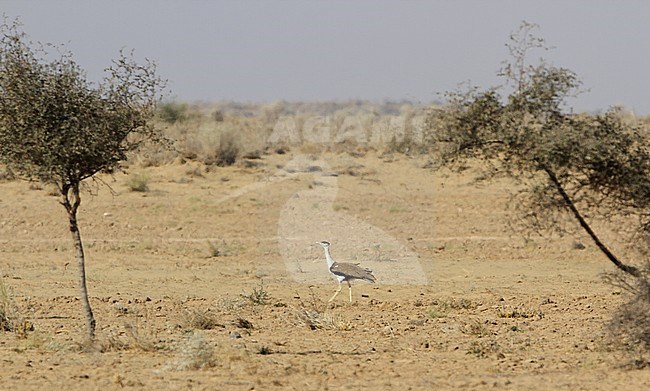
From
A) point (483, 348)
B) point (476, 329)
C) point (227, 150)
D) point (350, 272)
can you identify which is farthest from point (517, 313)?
point (227, 150)

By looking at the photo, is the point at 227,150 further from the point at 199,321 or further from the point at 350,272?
the point at 199,321

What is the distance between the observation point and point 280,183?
113ft

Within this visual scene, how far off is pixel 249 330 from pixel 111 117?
398cm

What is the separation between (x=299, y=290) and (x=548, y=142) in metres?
8.87

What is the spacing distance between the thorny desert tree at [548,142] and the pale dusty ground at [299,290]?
1.93 meters

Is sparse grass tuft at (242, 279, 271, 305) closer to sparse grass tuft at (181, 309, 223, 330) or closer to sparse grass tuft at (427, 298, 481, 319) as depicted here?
sparse grass tuft at (181, 309, 223, 330)

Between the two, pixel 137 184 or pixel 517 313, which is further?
pixel 137 184

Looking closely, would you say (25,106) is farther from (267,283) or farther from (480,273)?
(480,273)

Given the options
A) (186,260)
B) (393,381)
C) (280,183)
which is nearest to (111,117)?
(393,381)

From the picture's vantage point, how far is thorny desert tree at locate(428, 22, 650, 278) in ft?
34.6

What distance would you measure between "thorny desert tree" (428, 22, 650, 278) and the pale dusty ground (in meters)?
1.93

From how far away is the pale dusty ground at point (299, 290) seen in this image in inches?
428

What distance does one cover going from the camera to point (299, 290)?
18531 mm

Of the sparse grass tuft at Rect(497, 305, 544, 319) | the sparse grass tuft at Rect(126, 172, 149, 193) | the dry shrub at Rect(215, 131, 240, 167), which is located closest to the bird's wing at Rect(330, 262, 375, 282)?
the sparse grass tuft at Rect(497, 305, 544, 319)
